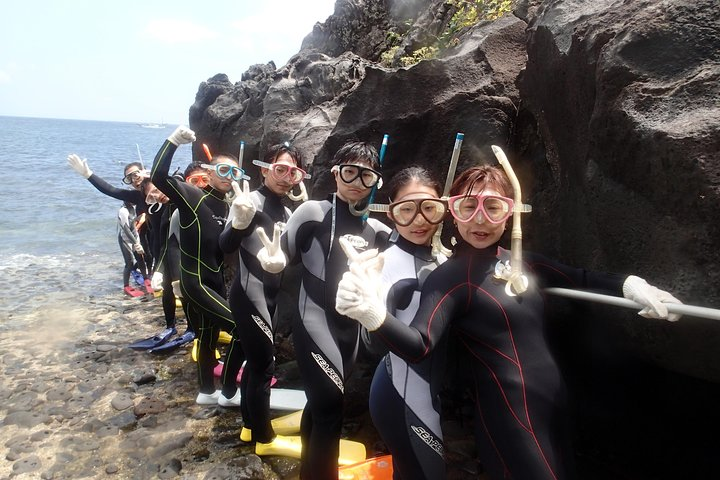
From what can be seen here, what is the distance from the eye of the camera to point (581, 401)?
301 centimetres

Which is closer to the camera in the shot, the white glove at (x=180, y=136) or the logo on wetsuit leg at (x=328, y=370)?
the logo on wetsuit leg at (x=328, y=370)

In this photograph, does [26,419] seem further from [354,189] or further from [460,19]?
[460,19]

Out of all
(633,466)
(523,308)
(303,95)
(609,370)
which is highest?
(303,95)

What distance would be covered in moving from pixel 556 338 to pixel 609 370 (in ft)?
1.15

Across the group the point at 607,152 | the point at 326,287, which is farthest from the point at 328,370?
the point at 607,152

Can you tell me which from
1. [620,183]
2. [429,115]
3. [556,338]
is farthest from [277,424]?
[620,183]

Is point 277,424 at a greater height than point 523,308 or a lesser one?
lesser

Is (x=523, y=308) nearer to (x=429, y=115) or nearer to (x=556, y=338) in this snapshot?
(x=556, y=338)

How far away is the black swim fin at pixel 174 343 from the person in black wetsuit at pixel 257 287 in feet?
8.20

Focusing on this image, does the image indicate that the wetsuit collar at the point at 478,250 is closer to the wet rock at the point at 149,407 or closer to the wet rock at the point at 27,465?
the wet rock at the point at 149,407

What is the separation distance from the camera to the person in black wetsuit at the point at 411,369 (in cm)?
224

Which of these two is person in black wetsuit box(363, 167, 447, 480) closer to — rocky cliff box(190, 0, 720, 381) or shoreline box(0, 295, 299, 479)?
rocky cliff box(190, 0, 720, 381)

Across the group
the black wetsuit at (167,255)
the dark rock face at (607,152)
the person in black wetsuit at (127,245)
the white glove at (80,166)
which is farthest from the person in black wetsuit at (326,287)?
the person in black wetsuit at (127,245)

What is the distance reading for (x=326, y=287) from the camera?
2836mm
